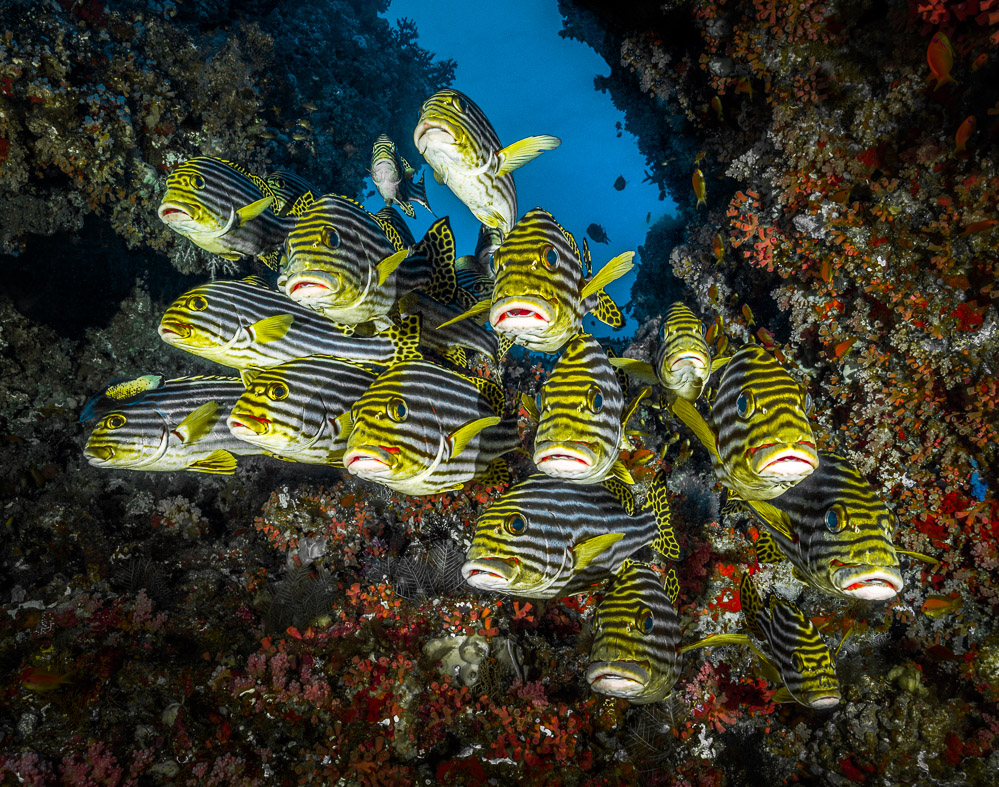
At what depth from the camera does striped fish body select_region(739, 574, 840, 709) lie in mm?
3303

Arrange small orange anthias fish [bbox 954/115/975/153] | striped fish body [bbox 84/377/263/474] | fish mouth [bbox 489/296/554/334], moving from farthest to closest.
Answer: small orange anthias fish [bbox 954/115/975/153] → striped fish body [bbox 84/377/263/474] → fish mouth [bbox 489/296/554/334]

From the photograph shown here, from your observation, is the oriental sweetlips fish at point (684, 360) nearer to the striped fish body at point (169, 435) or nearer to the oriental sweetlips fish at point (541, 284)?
the oriental sweetlips fish at point (541, 284)

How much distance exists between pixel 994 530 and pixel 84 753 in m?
9.31

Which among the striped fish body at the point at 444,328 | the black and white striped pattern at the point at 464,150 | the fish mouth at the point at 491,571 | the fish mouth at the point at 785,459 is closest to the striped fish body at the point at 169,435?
the striped fish body at the point at 444,328

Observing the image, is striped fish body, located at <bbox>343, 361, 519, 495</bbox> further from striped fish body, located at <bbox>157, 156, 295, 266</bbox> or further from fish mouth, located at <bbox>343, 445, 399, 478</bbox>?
striped fish body, located at <bbox>157, 156, 295, 266</bbox>

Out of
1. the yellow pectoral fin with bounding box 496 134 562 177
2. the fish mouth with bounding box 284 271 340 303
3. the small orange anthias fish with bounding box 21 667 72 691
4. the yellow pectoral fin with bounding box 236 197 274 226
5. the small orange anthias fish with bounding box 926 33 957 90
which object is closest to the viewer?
the fish mouth with bounding box 284 271 340 303

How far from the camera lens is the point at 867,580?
2312mm

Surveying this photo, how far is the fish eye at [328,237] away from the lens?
267 centimetres

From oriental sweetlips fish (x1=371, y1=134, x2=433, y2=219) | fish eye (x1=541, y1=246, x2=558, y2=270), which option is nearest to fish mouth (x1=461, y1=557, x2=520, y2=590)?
fish eye (x1=541, y1=246, x2=558, y2=270)

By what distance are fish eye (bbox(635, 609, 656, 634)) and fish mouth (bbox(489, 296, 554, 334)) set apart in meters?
1.78

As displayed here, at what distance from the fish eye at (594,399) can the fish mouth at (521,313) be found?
379 millimetres

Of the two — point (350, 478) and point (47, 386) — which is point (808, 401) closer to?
point (350, 478)

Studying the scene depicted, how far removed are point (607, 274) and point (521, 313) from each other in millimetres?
557

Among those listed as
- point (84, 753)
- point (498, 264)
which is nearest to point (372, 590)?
point (84, 753)
